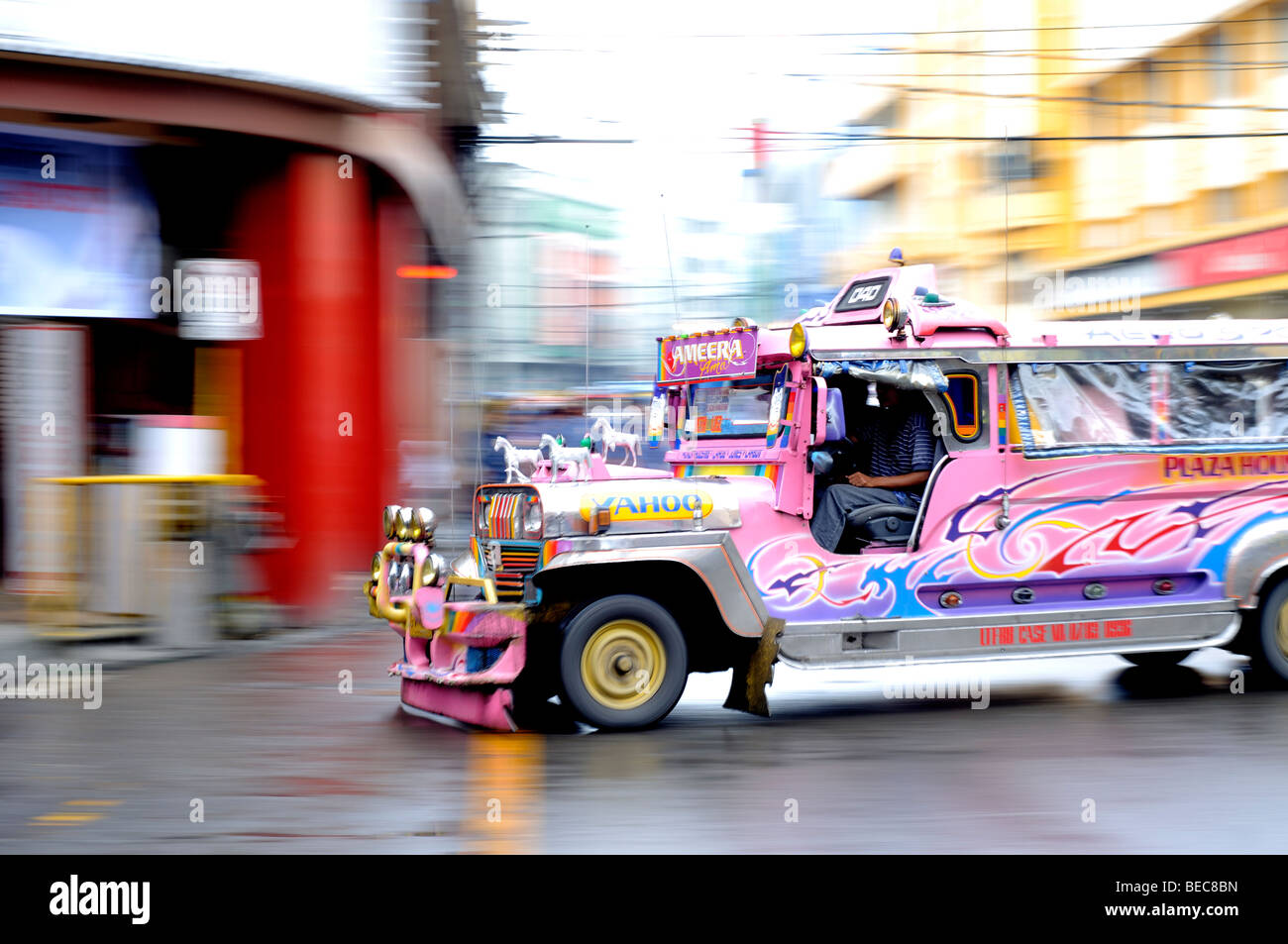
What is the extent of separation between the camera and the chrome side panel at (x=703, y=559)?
762cm

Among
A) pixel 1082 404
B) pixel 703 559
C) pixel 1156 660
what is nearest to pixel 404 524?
pixel 703 559

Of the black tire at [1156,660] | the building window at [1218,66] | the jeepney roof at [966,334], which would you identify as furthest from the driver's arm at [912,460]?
the building window at [1218,66]

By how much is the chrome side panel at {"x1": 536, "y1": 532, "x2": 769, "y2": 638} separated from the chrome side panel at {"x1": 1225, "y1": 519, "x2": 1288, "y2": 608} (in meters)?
3.29

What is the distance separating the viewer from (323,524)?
13.8 meters

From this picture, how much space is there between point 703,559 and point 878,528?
124cm

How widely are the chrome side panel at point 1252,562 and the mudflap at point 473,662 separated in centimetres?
469

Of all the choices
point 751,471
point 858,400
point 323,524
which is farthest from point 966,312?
point 323,524

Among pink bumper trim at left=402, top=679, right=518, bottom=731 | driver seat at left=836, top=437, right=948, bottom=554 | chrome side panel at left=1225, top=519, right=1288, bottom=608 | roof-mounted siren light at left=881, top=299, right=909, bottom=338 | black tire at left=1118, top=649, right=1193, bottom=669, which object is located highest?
roof-mounted siren light at left=881, top=299, right=909, bottom=338

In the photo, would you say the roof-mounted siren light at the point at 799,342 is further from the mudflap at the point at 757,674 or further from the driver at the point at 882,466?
the mudflap at the point at 757,674

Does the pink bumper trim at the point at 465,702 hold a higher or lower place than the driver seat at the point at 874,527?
lower

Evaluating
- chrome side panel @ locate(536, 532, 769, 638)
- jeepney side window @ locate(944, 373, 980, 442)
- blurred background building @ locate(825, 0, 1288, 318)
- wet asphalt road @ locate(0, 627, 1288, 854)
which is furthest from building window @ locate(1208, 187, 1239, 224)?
chrome side panel @ locate(536, 532, 769, 638)

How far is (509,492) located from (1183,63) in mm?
23698

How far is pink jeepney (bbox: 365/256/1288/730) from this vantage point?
779 cm

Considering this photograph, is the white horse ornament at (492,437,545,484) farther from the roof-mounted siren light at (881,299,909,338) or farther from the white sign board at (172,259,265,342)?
the white sign board at (172,259,265,342)
